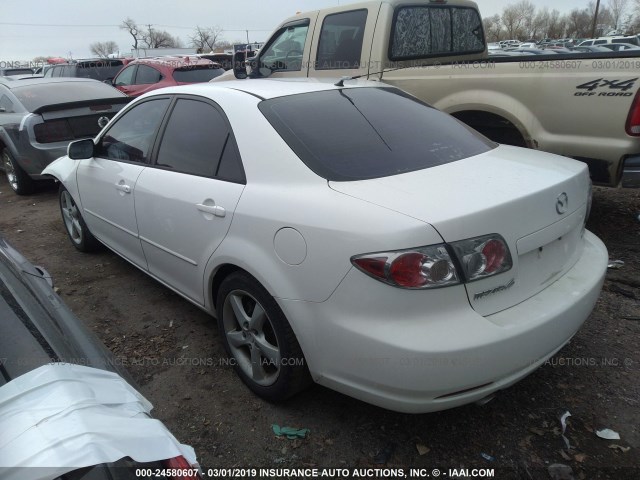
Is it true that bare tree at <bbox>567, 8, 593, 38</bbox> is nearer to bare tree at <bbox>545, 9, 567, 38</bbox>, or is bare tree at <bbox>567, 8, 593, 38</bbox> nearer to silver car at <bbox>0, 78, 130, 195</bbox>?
bare tree at <bbox>545, 9, 567, 38</bbox>

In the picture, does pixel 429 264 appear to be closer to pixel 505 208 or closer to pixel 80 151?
pixel 505 208

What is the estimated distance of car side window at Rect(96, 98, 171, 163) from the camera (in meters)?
3.35

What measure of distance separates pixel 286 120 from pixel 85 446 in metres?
1.86

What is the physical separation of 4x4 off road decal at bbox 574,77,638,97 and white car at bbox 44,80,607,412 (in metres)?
1.42

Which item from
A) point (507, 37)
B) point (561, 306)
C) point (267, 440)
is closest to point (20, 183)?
point (267, 440)

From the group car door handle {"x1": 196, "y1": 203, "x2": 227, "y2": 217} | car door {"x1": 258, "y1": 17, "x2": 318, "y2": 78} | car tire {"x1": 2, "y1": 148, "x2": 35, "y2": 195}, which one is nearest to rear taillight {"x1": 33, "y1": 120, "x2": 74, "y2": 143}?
car tire {"x1": 2, "y1": 148, "x2": 35, "y2": 195}

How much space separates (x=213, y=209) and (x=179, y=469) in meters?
1.57

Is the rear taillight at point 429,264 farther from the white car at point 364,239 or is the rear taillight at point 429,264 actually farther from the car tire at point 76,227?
the car tire at point 76,227

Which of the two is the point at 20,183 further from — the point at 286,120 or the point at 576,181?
the point at 576,181

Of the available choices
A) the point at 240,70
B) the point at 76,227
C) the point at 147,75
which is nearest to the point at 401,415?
the point at 76,227

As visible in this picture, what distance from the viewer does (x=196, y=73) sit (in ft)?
34.1

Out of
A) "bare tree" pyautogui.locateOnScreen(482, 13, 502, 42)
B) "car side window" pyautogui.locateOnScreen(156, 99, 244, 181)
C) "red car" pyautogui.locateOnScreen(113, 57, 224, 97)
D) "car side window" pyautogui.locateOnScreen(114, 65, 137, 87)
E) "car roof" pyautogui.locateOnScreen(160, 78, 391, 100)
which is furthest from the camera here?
"bare tree" pyautogui.locateOnScreen(482, 13, 502, 42)

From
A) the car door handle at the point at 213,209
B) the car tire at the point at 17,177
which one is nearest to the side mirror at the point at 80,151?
the car door handle at the point at 213,209

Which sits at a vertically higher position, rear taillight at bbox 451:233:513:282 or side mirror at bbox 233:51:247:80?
side mirror at bbox 233:51:247:80
